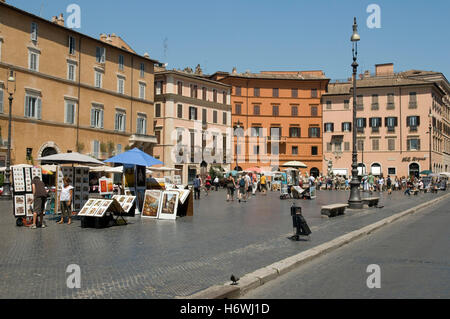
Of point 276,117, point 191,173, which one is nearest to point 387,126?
point 276,117

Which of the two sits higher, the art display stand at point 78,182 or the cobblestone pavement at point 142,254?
the art display stand at point 78,182

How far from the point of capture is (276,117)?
71.7 metres

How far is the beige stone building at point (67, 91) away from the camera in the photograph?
36.8 metres

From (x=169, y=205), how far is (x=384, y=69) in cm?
7236

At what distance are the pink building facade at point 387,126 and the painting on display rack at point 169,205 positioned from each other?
180ft

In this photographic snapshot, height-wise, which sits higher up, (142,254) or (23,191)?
(23,191)

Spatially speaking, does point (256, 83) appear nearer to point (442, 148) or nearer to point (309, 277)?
point (442, 148)

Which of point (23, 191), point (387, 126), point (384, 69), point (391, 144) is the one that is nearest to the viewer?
point (23, 191)

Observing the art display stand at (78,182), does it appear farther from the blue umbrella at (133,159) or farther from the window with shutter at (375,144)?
the window with shutter at (375,144)

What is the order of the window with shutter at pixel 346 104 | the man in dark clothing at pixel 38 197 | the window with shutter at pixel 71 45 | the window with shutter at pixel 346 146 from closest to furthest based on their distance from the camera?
the man in dark clothing at pixel 38 197
the window with shutter at pixel 71 45
the window with shutter at pixel 346 146
the window with shutter at pixel 346 104

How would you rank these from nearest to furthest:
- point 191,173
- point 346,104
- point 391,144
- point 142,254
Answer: point 142,254 < point 191,173 < point 391,144 < point 346,104

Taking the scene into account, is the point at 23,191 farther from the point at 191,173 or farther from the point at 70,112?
the point at 191,173

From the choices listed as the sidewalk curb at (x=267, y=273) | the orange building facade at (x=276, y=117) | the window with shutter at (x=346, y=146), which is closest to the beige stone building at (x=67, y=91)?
the orange building facade at (x=276, y=117)

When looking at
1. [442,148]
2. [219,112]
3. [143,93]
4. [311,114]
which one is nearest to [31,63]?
[143,93]
